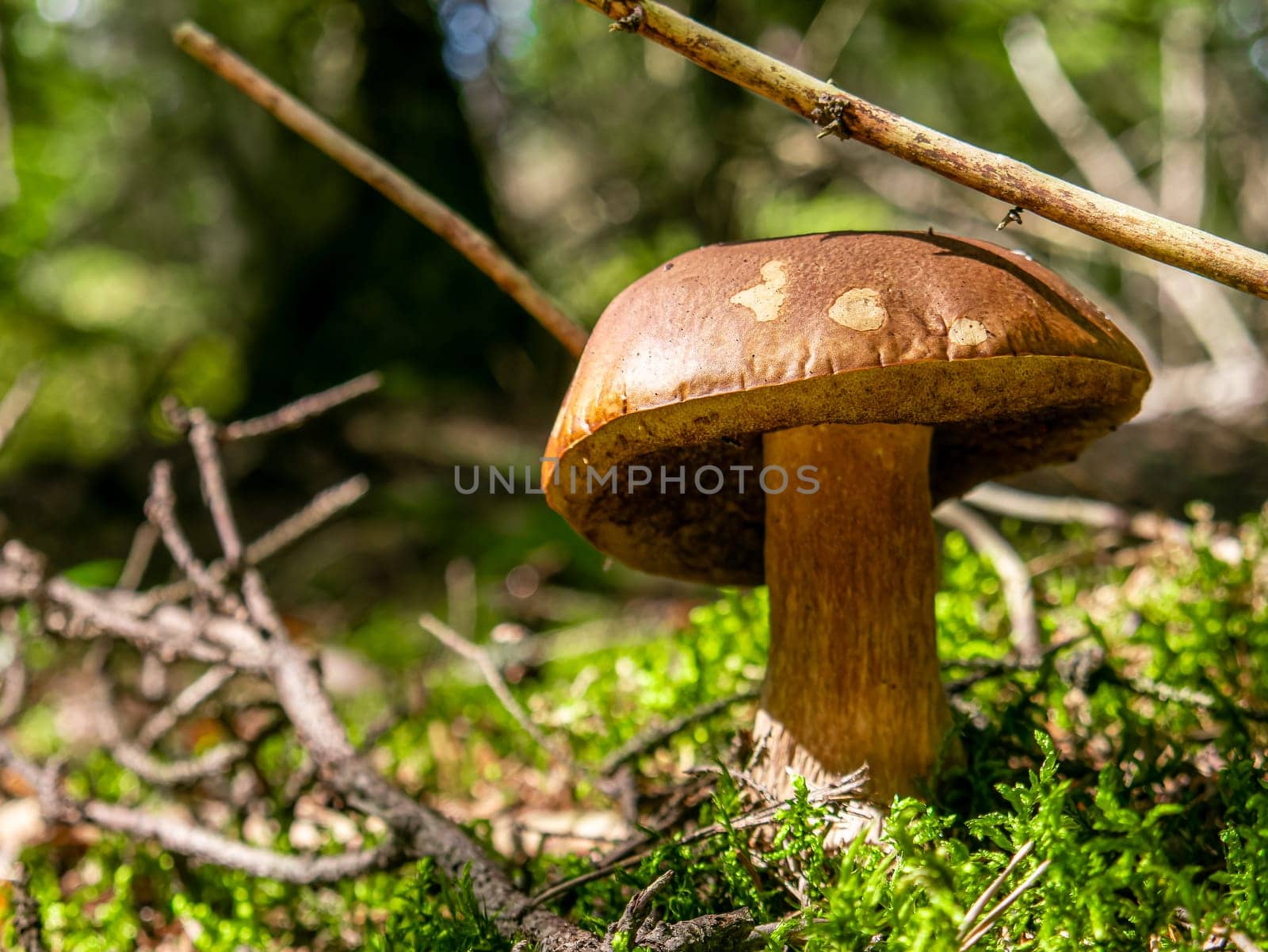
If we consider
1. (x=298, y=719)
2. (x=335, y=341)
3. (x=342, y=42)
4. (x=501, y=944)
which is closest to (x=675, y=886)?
(x=501, y=944)

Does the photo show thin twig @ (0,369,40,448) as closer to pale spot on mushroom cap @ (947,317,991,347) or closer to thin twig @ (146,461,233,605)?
thin twig @ (146,461,233,605)

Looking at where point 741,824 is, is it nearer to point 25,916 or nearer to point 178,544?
point 25,916

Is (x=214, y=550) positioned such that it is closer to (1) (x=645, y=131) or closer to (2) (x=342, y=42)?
(2) (x=342, y=42)

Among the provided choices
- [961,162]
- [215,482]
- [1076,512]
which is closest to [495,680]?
[215,482]

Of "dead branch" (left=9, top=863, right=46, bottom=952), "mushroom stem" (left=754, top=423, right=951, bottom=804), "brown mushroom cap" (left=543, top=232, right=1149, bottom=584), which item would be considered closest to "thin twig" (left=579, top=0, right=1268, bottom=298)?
"brown mushroom cap" (left=543, top=232, right=1149, bottom=584)

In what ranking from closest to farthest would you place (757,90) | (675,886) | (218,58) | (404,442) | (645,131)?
(757,90) < (675,886) < (218,58) < (404,442) < (645,131)

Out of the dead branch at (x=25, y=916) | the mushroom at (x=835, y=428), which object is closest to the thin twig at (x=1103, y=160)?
the mushroom at (x=835, y=428)
